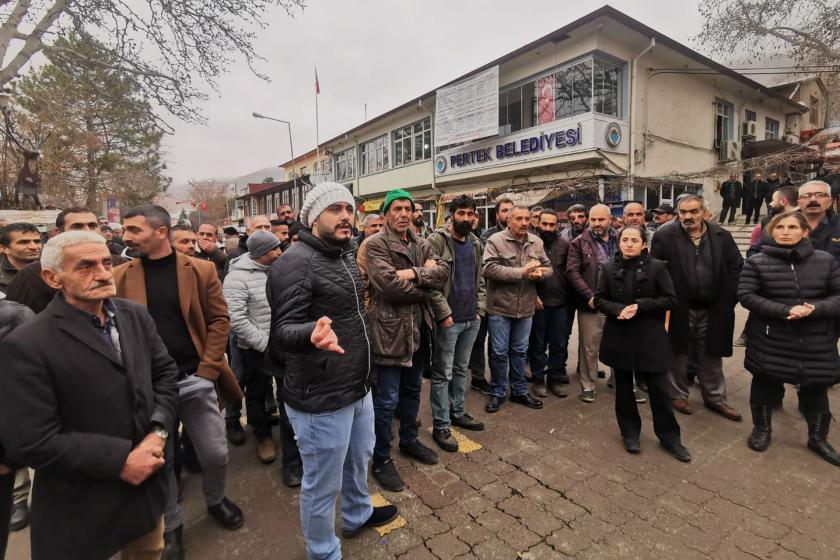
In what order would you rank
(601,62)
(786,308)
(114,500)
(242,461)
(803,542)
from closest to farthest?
(114,500) → (803,542) → (786,308) → (242,461) → (601,62)

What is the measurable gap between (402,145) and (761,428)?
20.2 m

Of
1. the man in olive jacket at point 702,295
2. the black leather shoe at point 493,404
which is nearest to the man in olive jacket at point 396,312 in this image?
the black leather shoe at point 493,404

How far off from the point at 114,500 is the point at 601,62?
15.1m

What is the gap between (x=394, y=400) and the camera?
291cm

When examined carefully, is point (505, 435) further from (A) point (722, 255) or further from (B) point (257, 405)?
(A) point (722, 255)

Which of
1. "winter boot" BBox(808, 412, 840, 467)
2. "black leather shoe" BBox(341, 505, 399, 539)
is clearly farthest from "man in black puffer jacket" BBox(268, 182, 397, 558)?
"winter boot" BBox(808, 412, 840, 467)

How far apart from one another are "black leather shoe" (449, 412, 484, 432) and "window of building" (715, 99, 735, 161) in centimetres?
1805

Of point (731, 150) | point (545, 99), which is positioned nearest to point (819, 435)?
point (545, 99)

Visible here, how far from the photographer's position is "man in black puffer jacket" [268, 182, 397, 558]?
1972mm

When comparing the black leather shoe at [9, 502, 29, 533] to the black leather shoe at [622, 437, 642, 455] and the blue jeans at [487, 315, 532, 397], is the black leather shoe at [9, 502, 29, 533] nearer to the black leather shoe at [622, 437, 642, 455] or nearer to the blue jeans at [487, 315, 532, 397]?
the blue jeans at [487, 315, 532, 397]

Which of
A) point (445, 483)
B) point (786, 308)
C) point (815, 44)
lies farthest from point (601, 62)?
point (445, 483)

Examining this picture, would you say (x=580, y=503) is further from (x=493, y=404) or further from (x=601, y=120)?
(x=601, y=120)

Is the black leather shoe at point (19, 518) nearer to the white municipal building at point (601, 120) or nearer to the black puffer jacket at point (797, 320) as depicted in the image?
the black puffer jacket at point (797, 320)

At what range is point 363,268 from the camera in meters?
2.91
